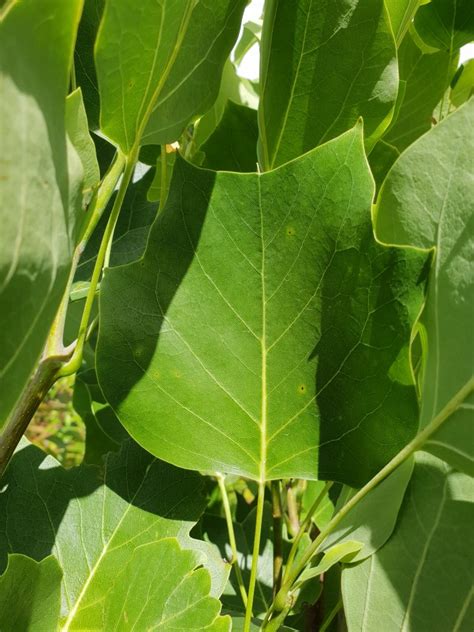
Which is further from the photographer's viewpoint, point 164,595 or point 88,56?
point 88,56

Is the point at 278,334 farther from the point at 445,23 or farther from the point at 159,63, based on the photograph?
the point at 445,23

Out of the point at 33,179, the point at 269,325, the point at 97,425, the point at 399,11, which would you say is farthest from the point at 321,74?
the point at 97,425

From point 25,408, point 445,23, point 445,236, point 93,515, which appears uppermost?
point 445,23

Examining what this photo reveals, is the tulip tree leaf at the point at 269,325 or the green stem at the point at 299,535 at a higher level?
the tulip tree leaf at the point at 269,325

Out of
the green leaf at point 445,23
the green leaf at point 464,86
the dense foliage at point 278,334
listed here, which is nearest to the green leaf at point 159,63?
the dense foliage at point 278,334

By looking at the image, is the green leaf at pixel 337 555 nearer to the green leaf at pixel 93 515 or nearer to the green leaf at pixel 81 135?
the green leaf at pixel 93 515

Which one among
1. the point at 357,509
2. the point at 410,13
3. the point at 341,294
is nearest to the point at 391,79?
the point at 410,13
